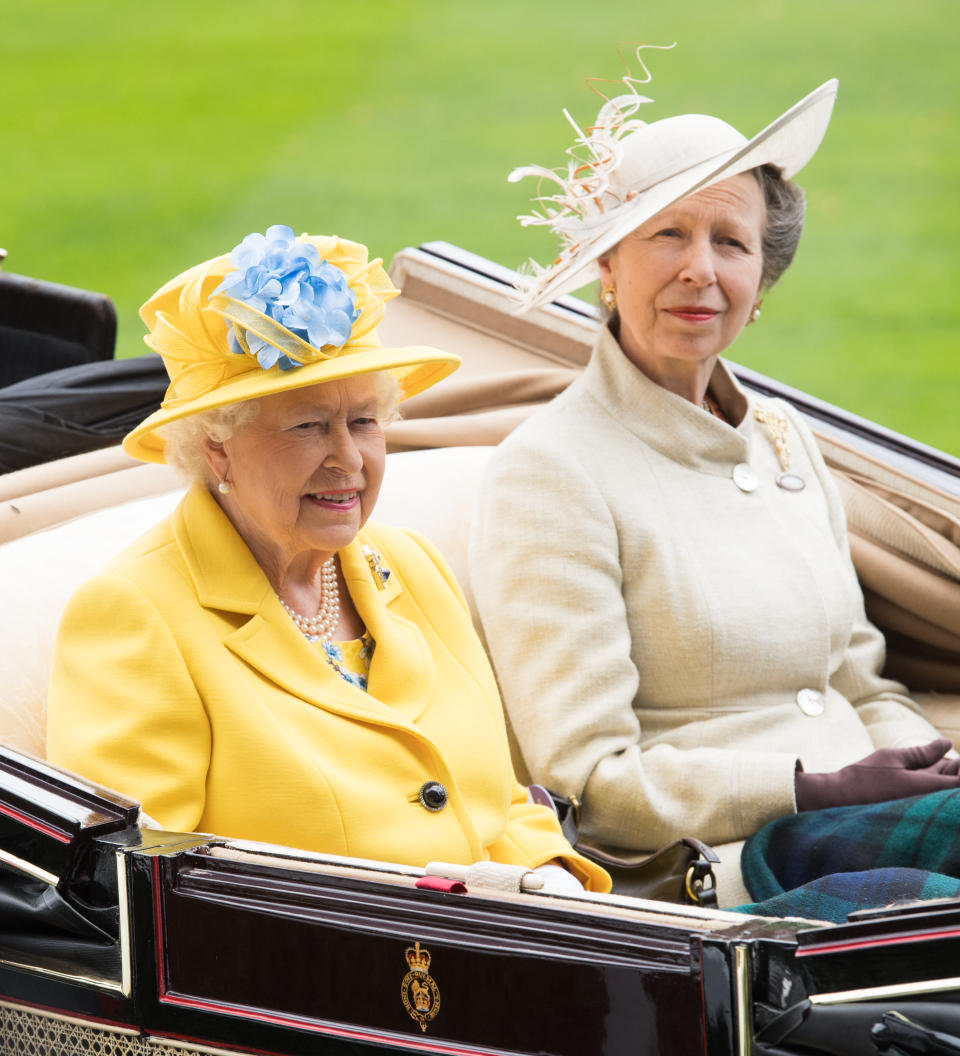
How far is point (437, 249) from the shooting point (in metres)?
3.72

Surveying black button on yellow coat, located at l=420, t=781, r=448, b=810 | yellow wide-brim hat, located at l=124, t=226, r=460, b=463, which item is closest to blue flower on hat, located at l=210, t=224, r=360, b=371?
yellow wide-brim hat, located at l=124, t=226, r=460, b=463

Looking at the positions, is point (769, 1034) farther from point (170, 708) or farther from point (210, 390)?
point (210, 390)

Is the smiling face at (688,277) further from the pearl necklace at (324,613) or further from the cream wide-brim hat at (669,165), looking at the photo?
the pearl necklace at (324,613)

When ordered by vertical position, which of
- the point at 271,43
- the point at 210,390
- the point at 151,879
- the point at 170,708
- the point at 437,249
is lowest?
the point at 151,879

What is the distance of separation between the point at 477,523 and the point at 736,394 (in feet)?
1.77

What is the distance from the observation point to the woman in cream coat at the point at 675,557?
2432mm

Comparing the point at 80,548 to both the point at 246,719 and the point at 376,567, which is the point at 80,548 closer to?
the point at 376,567

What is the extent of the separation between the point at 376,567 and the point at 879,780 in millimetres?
777

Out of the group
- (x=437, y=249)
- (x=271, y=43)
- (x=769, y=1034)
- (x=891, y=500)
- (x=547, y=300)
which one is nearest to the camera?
(x=769, y=1034)

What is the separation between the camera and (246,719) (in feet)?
6.34

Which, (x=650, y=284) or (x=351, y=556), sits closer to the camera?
(x=351, y=556)

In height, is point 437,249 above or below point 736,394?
above

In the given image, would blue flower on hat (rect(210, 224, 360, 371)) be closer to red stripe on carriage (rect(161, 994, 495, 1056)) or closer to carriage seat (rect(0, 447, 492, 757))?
carriage seat (rect(0, 447, 492, 757))

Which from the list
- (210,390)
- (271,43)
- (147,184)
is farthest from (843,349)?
(210,390)
